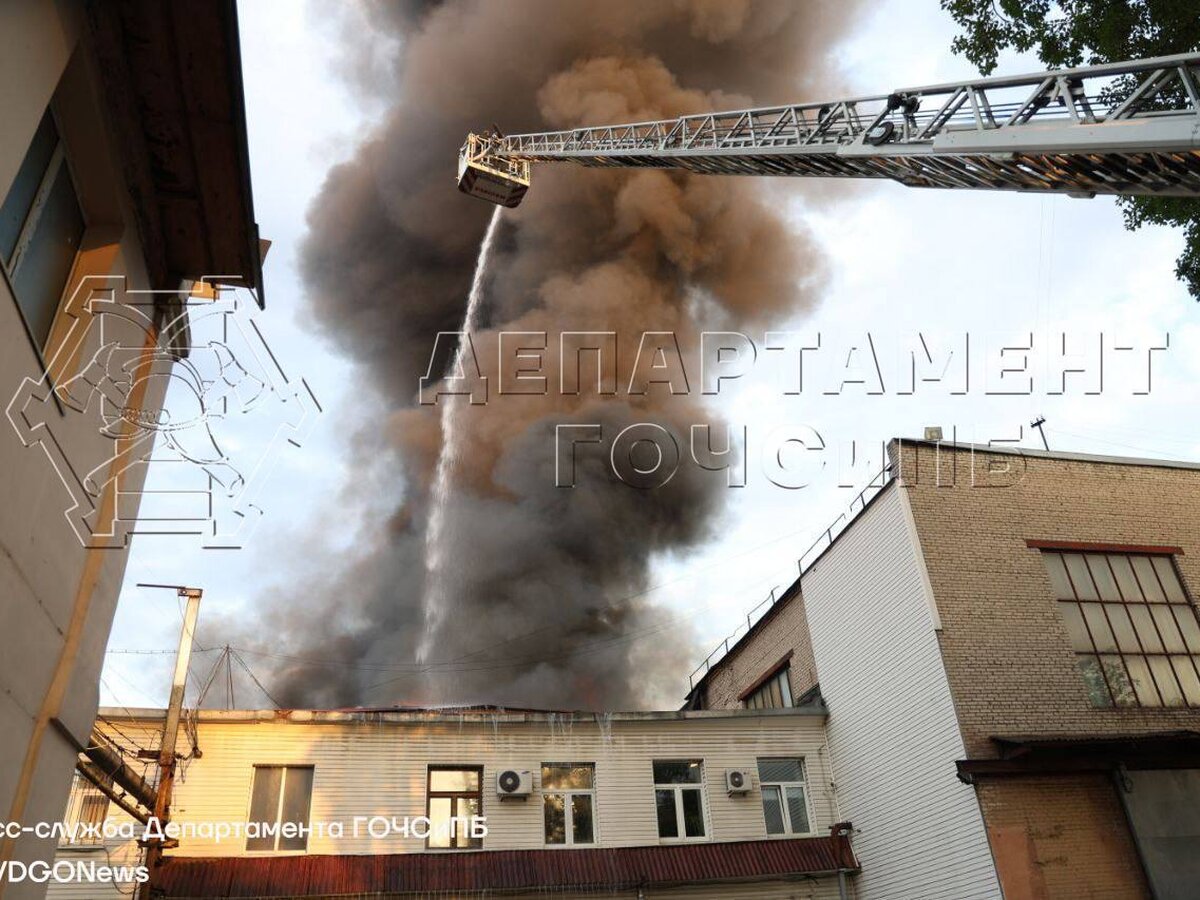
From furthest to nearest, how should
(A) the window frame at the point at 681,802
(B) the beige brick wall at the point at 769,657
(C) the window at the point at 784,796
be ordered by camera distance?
(B) the beige brick wall at the point at 769,657 → (C) the window at the point at 784,796 → (A) the window frame at the point at 681,802

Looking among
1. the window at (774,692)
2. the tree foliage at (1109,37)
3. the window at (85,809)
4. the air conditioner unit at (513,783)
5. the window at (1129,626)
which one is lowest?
the window at (85,809)

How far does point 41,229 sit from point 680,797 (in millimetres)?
15729

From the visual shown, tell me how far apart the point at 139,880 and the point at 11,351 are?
41.2ft

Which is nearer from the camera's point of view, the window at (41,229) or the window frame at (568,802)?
the window at (41,229)

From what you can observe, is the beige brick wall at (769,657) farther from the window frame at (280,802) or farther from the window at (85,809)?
the window at (85,809)

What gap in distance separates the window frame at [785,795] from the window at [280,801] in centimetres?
898

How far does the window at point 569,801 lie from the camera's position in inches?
660

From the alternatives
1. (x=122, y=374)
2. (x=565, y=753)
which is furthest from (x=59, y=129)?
(x=565, y=753)

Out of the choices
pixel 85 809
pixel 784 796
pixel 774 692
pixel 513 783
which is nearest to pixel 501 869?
pixel 513 783

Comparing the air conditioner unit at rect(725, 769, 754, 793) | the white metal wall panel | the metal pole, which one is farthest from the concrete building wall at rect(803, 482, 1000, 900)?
the metal pole

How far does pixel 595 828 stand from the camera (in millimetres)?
16844

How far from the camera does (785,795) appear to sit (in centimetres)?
1806

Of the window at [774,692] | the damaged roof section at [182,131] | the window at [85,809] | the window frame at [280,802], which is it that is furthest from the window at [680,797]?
the damaged roof section at [182,131]

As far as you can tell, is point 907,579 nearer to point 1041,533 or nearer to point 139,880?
point 1041,533
